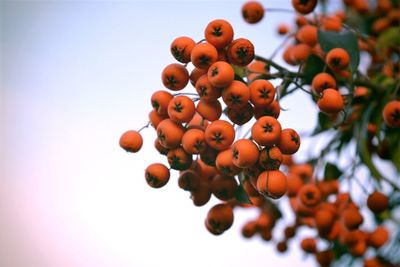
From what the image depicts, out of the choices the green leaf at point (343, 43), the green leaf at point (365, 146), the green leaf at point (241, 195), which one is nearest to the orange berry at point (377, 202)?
the green leaf at point (365, 146)

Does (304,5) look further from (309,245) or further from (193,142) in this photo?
(309,245)

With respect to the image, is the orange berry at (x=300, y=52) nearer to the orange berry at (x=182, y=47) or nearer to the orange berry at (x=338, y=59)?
the orange berry at (x=338, y=59)

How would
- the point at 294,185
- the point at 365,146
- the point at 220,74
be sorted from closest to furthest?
the point at 220,74, the point at 365,146, the point at 294,185

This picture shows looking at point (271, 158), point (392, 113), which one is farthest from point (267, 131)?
point (392, 113)

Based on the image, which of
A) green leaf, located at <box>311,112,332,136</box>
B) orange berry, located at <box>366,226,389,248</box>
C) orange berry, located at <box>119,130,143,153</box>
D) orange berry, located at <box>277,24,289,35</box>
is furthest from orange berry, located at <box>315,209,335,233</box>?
orange berry, located at <box>277,24,289,35</box>

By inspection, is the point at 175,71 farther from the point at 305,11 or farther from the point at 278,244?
the point at 278,244

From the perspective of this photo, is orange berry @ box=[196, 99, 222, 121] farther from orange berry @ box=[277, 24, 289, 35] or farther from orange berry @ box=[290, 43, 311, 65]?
orange berry @ box=[277, 24, 289, 35]
